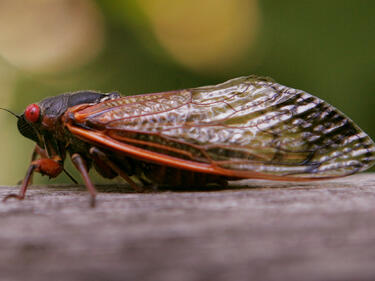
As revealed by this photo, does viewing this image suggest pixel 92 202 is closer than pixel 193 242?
No

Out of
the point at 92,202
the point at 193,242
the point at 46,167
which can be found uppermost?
the point at 193,242

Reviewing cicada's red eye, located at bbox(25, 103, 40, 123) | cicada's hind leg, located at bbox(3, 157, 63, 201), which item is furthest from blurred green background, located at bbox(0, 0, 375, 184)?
cicada's hind leg, located at bbox(3, 157, 63, 201)

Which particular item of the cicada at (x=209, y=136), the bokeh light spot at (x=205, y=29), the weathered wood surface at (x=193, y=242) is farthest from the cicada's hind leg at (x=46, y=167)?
the bokeh light spot at (x=205, y=29)

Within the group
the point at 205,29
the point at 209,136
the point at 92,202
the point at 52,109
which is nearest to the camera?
the point at 92,202

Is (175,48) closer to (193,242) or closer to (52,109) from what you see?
(52,109)

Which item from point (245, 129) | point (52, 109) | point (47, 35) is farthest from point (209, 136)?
point (47, 35)

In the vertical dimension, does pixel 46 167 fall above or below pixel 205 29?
below
